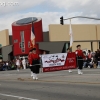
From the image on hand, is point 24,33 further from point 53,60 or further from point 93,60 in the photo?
point 53,60

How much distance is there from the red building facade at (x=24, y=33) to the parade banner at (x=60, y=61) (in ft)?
117

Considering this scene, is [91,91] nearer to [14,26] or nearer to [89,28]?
[14,26]

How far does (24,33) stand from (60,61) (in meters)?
37.5

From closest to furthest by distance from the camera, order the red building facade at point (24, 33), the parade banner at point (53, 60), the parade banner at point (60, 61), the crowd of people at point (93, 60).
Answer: the parade banner at point (53, 60)
the parade banner at point (60, 61)
the crowd of people at point (93, 60)
the red building facade at point (24, 33)

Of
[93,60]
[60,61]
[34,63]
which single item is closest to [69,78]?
[34,63]

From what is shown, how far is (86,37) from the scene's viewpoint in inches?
2537

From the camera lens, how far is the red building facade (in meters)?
56.5

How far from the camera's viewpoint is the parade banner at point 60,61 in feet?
66.9

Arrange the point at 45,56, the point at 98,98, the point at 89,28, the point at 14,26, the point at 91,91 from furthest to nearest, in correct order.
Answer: the point at 89,28 → the point at 14,26 → the point at 45,56 → the point at 91,91 → the point at 98,98

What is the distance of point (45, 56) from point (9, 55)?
146 feet

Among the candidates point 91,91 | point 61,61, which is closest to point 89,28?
point 61,61

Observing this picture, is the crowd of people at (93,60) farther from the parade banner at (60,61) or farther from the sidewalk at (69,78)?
the sidewalk at (69,78)

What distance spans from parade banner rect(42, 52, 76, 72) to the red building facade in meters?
35.8

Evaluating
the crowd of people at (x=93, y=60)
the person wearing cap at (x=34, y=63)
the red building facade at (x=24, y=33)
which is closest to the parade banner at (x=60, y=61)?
the person wearing cap at (x=34, y=63)
